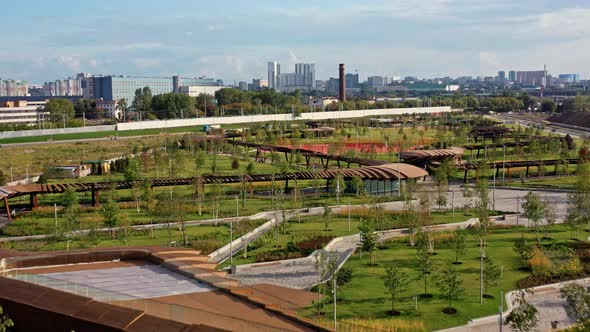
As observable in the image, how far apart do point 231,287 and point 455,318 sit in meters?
6.19

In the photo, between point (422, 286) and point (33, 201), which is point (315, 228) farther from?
point (33, 201)

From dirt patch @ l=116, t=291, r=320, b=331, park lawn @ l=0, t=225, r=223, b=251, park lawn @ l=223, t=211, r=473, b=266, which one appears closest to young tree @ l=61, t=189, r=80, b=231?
park lawn @ l=0, t=225, r=223, b=251

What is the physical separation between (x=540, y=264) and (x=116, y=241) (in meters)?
16.3

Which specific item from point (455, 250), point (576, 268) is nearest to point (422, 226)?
point (455, 250)

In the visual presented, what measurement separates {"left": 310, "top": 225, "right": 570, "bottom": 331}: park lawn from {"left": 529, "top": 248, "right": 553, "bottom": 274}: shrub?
409 mm

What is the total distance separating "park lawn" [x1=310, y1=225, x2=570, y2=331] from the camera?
699 inches

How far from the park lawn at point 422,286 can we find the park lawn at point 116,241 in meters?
7.76

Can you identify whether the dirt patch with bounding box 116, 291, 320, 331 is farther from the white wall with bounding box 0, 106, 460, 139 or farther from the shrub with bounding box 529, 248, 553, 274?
the white wall with bounding box 0, 106, 460, 139

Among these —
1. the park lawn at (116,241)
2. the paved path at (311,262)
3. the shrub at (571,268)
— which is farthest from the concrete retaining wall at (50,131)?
the shrub at (571,268)

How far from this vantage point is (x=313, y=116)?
110 meters

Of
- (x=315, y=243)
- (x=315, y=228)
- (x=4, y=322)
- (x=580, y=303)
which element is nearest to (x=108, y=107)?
(x=315, y=228)

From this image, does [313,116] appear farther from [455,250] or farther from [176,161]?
[455,250]

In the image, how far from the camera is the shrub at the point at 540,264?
21.6 m

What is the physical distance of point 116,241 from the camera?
26.5 metres
